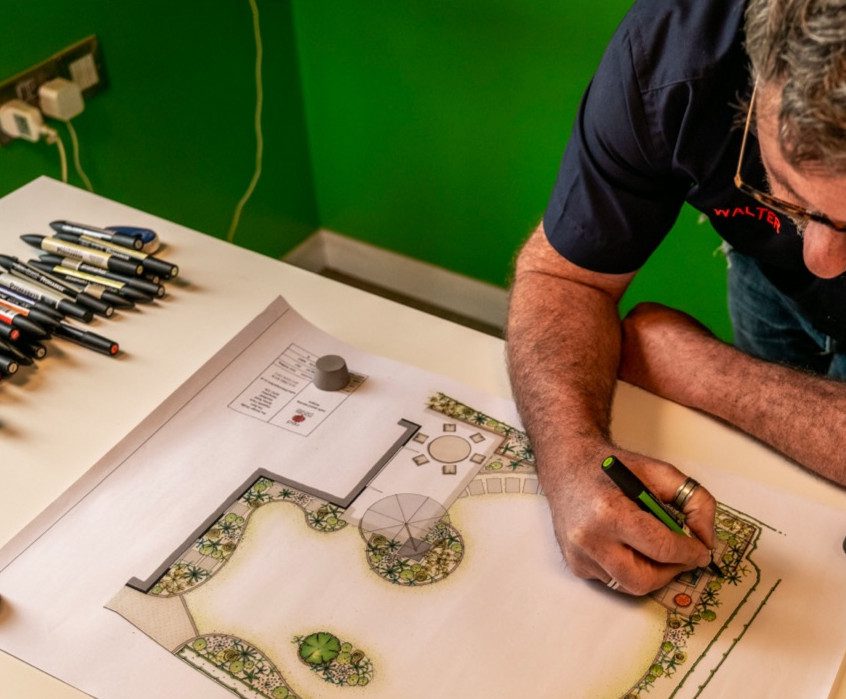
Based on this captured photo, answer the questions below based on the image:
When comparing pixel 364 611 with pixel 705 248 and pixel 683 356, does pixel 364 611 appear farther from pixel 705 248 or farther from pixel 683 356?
pixel 705 248

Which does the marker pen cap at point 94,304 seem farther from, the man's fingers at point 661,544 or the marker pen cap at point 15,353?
the man's fingers at point 661,544

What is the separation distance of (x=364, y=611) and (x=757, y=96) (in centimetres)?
51

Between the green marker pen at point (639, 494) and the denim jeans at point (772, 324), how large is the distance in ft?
1.71

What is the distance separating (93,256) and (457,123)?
1160mm

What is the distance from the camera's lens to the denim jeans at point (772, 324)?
1.24 metres

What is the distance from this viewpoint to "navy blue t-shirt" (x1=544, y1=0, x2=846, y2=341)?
0.95m

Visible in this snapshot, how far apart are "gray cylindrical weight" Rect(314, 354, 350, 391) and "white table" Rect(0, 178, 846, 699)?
0.22ft

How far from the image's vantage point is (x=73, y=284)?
3.59ft

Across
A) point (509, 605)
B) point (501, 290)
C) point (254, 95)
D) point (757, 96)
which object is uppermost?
point (757, 96)

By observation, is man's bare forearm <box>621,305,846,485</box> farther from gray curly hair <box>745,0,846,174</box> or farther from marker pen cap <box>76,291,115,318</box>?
marker pen cap <box>76,291,115,318</box>

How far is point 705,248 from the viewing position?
1.93m

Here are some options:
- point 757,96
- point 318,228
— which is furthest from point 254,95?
point 757,96

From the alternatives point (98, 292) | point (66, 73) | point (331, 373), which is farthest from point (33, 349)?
point (66, 73)

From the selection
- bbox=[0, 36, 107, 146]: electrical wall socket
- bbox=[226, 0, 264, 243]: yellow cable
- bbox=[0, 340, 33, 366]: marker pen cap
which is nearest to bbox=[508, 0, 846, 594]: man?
bbox=[0, 340, 33, 366]: marker pen cap
